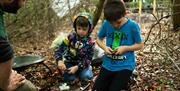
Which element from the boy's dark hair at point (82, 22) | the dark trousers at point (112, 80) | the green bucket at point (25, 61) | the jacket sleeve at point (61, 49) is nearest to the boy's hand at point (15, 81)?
the dark trousers at point (112, 80)

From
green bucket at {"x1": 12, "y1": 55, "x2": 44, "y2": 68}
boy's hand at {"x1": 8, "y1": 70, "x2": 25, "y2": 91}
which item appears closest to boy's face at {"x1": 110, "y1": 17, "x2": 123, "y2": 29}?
green bucket at {"x1": 12, "y1": 55, "x2": 44, "y2": 68}

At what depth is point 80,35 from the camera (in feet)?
20.4

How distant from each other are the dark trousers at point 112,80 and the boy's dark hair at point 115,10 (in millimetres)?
698

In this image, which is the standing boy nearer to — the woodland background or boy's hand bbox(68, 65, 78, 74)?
the woodland background

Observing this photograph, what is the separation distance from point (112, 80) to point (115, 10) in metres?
0.94

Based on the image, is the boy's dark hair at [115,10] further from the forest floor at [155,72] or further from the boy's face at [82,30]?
the forest floor at [155,72]

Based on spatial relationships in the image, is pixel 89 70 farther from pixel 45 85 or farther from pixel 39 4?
pixel 39 4

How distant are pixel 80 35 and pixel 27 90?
7.23 ft

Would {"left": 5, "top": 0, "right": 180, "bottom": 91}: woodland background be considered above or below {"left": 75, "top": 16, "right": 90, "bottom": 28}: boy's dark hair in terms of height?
below

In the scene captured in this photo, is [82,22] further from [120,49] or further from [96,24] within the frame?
[96,24]

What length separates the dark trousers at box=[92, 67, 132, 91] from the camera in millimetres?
5277

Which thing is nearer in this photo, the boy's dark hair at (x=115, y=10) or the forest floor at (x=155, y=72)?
the boy's dark hair at (x=115, y=10)

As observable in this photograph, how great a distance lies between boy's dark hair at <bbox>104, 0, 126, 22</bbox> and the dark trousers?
2.29 feet

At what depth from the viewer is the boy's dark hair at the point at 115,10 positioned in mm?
5035
